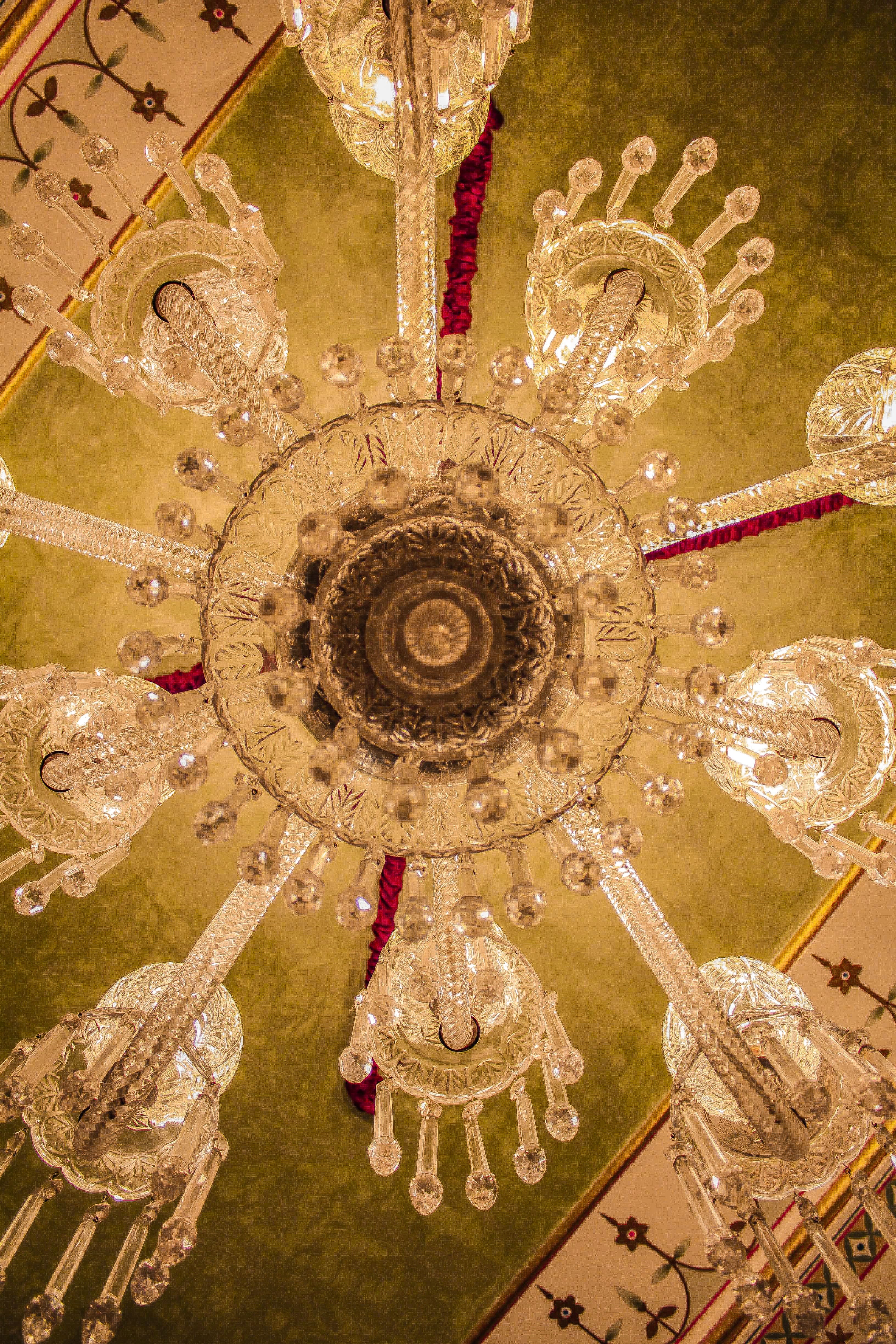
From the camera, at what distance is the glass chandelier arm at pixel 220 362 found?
130 cm

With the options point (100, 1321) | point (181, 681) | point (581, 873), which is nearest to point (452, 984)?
point (581, 873)

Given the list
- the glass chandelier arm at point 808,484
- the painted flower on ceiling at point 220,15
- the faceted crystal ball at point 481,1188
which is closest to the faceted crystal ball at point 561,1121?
the faceted crystal ball at point 481,1188

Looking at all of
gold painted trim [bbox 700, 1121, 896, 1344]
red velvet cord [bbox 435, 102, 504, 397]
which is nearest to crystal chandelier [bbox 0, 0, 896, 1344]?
red velvet cord [bbox 435, 102, 504, 397]

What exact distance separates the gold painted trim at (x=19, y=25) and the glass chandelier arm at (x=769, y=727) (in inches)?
96.4

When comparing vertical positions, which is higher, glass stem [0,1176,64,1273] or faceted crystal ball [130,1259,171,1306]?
faceted crystal ball [130,1259,171,1306]

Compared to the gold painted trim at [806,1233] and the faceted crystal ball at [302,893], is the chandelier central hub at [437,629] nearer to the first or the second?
the faceted crystal ball at [302,893]

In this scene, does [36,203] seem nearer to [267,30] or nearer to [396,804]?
[267,30]

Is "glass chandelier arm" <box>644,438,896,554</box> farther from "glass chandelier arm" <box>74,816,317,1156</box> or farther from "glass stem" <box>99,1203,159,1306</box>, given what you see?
"glass stem" <box>99,1203,159,1306</box>

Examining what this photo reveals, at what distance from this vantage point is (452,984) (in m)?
1.30

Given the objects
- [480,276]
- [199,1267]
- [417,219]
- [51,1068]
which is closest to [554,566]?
[417,219]

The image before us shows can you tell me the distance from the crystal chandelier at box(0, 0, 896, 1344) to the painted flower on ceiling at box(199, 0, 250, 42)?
0.87 metres

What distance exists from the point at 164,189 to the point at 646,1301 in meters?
3.84

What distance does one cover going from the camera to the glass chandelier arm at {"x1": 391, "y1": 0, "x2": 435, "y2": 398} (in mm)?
1222

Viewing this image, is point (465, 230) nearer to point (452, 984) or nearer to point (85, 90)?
point (85, 90)
